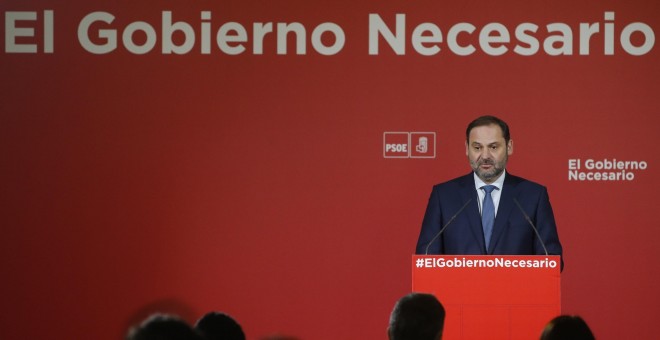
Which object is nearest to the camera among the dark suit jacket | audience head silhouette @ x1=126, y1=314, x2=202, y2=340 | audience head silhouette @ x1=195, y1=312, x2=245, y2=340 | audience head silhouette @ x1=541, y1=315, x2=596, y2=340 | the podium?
audience head silhouette @ x1=126, y1=314, x2=202, y2=340

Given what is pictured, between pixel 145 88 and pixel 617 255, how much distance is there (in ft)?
9.11

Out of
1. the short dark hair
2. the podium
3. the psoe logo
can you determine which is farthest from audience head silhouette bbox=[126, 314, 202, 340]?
the short dark hair

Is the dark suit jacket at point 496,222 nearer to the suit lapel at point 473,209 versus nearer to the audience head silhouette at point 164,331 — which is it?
the suit lapel at point 473,209

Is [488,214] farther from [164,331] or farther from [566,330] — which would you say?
[164,331]

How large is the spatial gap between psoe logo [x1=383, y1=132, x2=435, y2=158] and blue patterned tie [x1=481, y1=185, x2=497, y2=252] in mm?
367

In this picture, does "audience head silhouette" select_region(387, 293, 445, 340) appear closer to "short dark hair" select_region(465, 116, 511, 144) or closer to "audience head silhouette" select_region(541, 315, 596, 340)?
"audience head silhouette" select_region(541, 315, 596, 340)

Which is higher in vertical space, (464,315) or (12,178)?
(12,178)

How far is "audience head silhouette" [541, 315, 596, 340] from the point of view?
119 inches

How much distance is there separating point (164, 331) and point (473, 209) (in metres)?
3.08

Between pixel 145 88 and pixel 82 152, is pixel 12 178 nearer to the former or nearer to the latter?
pixel 82 152

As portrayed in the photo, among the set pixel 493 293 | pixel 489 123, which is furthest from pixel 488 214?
pixel 493 293

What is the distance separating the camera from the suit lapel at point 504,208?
207 inches

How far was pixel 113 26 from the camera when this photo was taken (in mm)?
5422

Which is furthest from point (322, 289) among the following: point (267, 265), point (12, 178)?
point (12, 178)
